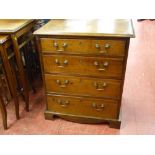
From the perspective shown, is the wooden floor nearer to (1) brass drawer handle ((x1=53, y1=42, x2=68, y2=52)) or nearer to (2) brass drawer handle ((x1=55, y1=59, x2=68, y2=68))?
(2) brass drawer handle ((x1=55, y1=59, x2=68, y2=68))

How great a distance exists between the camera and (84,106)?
1573 millimetres

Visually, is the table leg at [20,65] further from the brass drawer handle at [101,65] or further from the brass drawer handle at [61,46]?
the brass drawer handle at [101,65]

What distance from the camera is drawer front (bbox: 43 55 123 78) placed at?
1.33 metres

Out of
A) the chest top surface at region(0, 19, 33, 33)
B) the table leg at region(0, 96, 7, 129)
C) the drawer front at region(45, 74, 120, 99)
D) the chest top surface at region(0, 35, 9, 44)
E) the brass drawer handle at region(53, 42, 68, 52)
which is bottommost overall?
the table leg at region(0, 96, 7, 129)

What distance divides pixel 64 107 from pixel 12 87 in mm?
444

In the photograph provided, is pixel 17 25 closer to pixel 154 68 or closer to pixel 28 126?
pixel 28 126

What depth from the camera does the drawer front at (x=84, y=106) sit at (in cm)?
152

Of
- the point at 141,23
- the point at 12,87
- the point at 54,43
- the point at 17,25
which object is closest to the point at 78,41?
the point at 54,43

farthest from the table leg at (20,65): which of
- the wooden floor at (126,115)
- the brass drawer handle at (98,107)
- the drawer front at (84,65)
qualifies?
the brass drawer handle at (98,107)

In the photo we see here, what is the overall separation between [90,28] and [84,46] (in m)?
0.13

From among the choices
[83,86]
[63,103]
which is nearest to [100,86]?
[83,86]

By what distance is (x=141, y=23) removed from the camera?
14.2 ft

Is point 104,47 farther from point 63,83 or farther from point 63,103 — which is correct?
point 63,103

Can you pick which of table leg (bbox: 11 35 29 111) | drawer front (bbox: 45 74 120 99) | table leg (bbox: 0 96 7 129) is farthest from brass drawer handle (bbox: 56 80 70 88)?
table leg (bbox: 0 96 7 129)
